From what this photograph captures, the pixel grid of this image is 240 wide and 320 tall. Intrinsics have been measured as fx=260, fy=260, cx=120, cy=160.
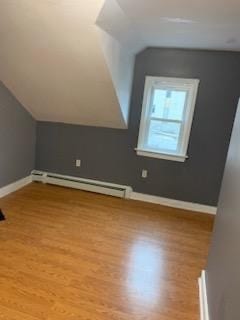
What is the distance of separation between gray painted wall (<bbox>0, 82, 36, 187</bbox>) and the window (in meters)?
1.70

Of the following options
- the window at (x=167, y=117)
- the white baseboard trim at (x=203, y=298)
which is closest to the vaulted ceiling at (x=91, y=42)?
the window at (x=167, y=117)

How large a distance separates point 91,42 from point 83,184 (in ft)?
7.44

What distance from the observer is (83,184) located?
13.5 ft

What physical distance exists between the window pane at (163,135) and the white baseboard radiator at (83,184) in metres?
0.78

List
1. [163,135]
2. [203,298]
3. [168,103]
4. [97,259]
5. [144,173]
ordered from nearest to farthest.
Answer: [203,298] → [97,259] → [168,103] → [163,135] → [144,173]

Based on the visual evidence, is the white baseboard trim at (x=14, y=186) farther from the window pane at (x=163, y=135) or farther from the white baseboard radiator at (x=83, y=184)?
the window pane at (x=163, y=135)

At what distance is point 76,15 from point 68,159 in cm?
236

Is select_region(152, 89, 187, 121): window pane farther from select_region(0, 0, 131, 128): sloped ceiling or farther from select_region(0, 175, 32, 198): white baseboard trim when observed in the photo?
select_region(0, 175, 32, 198): white baseboard trim

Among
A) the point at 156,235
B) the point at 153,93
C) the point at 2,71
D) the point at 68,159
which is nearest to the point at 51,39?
the point at 2,71

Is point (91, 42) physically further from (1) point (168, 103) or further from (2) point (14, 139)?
(2) point (14, 139)

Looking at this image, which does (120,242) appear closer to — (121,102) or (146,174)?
(146,174)

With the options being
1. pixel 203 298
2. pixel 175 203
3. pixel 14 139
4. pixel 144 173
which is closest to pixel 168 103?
pixel 144 173

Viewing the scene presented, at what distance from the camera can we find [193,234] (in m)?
3.07

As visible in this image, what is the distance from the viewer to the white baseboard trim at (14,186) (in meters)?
3.61
